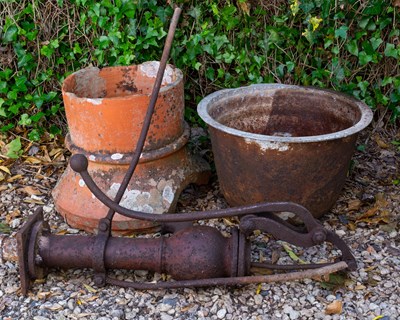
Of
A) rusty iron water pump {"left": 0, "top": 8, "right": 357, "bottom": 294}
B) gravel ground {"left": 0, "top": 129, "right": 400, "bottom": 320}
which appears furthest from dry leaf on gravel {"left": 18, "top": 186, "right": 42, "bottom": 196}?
rusty iron water pump {"left": 0, "top": 8, "right": 357, "bottom": 294}

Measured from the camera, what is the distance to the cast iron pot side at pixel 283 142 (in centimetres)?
299

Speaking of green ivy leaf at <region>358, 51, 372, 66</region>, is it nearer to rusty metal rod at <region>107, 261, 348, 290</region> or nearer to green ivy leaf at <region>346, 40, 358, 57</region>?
green ivy leaf at <region>346, 40, 358, 57</region>

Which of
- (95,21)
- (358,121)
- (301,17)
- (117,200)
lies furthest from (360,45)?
(117,200)

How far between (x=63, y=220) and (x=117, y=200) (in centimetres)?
75

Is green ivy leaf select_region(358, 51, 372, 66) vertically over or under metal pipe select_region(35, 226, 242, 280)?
over

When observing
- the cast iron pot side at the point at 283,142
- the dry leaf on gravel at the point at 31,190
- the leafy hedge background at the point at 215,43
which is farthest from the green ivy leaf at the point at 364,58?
the dry leaf on gravel at the point at 31,190

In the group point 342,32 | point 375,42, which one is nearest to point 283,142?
point 342,32

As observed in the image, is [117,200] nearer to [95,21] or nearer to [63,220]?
[63,220]

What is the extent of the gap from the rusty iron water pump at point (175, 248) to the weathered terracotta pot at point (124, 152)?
339mm

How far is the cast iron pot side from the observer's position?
299cm

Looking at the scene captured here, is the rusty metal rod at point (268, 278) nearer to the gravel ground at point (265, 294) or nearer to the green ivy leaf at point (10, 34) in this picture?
the gravel ground at point (265, 294)

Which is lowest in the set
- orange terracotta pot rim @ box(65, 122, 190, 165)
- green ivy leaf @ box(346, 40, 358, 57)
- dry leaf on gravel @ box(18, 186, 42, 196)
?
dry leaf on gravel @ box(18, 186, 42, 196)

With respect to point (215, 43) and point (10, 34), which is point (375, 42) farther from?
point (10, 34)

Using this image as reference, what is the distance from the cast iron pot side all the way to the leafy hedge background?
0.40 m
